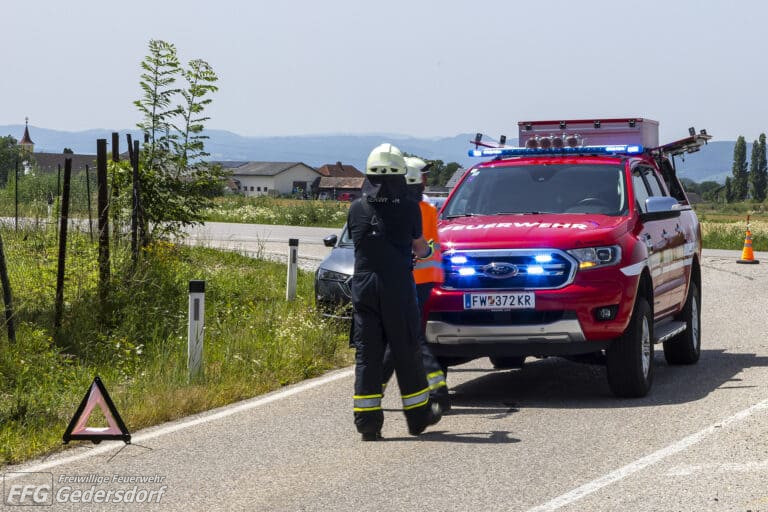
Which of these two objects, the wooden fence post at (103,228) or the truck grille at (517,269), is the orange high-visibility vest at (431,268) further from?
the wooden fence post at (103,228)

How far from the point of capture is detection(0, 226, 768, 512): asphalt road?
635cm

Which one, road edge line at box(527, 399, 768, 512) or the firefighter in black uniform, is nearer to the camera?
road edge line at box(527, 399, 768, 512)

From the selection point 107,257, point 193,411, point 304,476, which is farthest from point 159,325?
point 304,476

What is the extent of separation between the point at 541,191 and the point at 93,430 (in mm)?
4565

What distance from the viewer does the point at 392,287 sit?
8141 mm

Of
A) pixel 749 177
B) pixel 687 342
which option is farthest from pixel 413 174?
pixel 749 177

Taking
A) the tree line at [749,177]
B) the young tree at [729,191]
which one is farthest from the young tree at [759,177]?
the young tree at [729,191]

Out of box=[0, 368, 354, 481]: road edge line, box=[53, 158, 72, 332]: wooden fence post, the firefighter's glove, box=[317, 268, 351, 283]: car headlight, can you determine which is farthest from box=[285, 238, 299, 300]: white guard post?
the firefighter's glove

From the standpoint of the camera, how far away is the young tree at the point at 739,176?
196 m

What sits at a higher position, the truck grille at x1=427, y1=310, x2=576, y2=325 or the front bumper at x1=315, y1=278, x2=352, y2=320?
the truck grille at x1=427, y1=310, x2=576, y2=325

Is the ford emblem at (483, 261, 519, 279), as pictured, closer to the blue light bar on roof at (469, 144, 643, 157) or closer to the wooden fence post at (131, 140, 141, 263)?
the blue light bar on roof at (469, 144, 643, 157)

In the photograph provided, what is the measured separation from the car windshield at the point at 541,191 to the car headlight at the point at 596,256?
0.85 meters

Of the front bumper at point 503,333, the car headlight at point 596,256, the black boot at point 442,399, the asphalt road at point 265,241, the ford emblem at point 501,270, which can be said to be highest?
the car headlight at point 596,256

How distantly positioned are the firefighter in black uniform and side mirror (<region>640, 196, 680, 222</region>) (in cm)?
271
